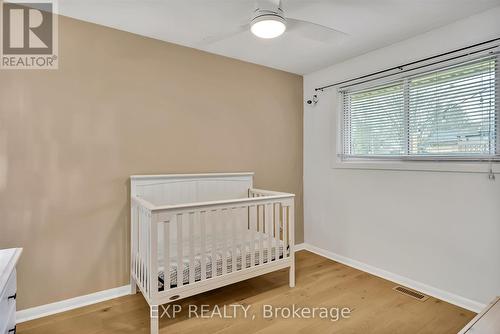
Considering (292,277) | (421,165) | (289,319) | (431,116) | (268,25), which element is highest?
(268,25)

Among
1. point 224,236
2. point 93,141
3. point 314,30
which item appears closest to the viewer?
point 314,30

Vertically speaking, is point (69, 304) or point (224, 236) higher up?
point (224, 236)

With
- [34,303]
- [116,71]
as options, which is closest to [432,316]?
[34,303]

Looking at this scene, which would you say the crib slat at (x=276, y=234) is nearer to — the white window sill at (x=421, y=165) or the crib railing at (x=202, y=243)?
the crib railing at (x=202, y=243)

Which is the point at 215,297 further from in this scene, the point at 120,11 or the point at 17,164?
the point at 120,11

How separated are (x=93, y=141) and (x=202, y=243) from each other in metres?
1.21

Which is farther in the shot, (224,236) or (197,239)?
(197,239)

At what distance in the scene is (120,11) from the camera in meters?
2.02

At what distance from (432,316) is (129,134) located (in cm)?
277

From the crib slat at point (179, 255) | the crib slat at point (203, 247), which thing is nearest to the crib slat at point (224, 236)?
the crib slat at point (203, 247)

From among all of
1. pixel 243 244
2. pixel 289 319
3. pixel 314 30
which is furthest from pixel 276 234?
pixel 314 30

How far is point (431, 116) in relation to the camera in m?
2.34

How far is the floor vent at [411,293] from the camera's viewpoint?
227cm

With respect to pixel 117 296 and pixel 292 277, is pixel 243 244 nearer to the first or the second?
pixel 292 277
